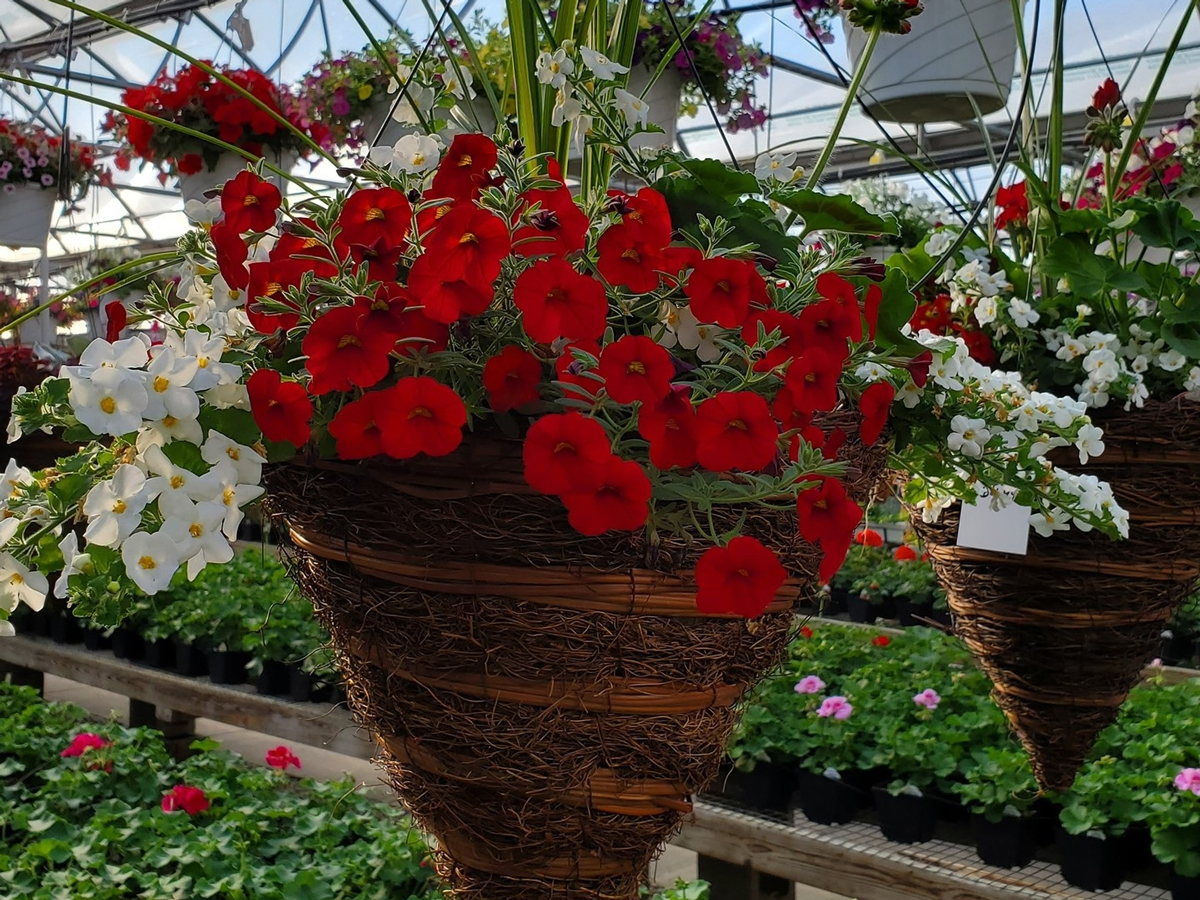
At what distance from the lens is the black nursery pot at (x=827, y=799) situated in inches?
64.3

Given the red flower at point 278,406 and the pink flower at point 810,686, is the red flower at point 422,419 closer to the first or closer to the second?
the red flower at point 278,406

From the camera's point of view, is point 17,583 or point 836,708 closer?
point 17,583

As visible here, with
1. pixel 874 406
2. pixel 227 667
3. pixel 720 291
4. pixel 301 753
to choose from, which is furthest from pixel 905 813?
pixel 301 753

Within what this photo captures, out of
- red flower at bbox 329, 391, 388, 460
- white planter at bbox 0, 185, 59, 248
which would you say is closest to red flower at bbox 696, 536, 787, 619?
red flower at bbox 329, 391, 388, 460

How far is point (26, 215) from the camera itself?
225 centimetres

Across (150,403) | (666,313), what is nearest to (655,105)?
(666,313)

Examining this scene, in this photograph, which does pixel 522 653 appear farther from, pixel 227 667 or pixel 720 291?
pixel 227 667

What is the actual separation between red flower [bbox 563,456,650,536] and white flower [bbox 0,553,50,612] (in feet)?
0.78

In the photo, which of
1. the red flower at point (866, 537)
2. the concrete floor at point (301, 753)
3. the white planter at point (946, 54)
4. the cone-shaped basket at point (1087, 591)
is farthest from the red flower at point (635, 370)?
the concrete floor at point (301, 753)

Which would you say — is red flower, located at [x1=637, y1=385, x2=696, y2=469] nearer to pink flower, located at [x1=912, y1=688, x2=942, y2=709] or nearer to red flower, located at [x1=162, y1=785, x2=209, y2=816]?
pink flower, located at [x1=912, y1=688, x2=942, y2=709]

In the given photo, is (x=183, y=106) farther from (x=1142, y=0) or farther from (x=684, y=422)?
(x=1142, y=0)

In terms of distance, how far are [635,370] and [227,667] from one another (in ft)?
7.19

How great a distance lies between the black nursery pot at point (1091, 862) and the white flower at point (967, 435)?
38.3 inches

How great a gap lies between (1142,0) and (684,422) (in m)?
4.85
